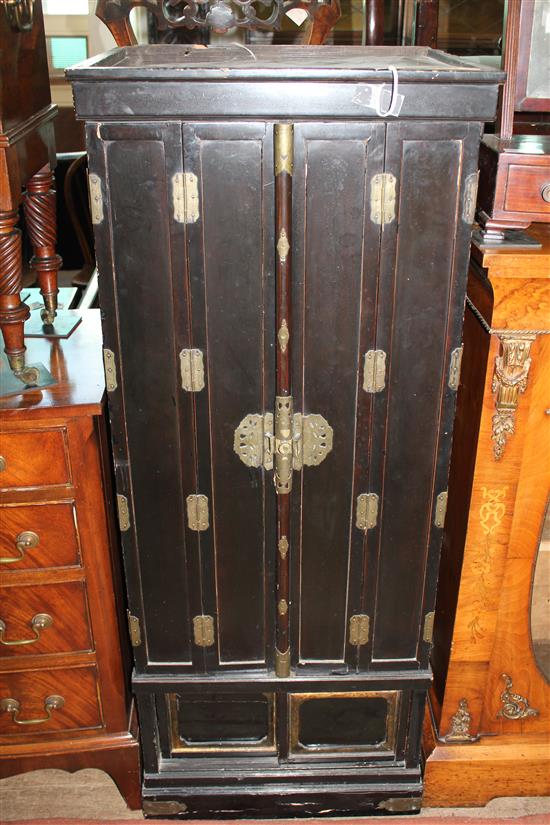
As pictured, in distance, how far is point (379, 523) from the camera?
1833mm

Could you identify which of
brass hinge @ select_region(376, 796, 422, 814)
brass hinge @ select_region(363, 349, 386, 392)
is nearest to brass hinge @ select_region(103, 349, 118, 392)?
brass hinge @ select_region(363, 349, 386, 392)

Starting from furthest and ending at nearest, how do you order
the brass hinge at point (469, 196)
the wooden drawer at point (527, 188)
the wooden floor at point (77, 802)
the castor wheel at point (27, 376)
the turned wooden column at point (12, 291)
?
the wooden floor at point (77, 802) → the castor wheel at point (27, 376) → the turned wooden column at point (12, 291) → the wooden drawer at point (527, 188) → the brass hinge at point (469, 196)

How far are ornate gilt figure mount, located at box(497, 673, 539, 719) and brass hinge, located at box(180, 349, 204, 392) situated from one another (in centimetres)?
115

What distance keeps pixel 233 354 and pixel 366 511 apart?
48 cm

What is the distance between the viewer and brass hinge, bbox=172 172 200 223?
1.49m

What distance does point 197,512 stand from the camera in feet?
5.93

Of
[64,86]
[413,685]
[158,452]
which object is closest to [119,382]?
[158,452]

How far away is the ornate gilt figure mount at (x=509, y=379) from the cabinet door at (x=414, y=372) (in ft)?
0.39

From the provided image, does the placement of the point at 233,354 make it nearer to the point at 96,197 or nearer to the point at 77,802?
the point at 96,197

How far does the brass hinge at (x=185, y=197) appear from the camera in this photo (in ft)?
4.89

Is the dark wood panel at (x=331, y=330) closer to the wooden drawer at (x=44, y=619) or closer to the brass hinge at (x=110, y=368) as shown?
the brass hinge at (x=110, y=368)

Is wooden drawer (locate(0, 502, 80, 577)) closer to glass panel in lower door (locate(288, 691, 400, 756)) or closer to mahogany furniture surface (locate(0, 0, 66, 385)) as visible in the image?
mahogany furniture surface (locate(0, 0, 66, 385))

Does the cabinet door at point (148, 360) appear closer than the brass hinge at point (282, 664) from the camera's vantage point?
Yes

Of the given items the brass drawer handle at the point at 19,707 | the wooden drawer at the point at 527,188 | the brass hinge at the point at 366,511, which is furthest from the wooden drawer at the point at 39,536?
the wooden drawer at the point at 527,188
